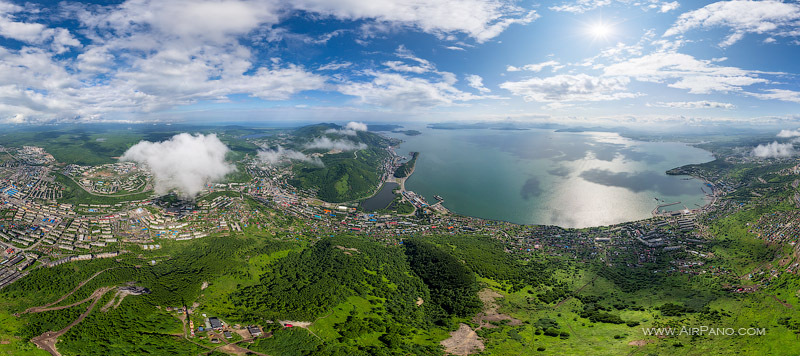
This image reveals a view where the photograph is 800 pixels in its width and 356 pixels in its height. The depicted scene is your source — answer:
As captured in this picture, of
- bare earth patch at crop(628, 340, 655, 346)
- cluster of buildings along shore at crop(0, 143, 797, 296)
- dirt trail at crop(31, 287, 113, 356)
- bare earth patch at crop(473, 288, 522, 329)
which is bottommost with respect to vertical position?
bare earth patch at crop(473, 288, 522, 329)

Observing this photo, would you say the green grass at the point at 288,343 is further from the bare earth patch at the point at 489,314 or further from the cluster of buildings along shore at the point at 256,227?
the cluster of buildings along shore at the point at 256,227

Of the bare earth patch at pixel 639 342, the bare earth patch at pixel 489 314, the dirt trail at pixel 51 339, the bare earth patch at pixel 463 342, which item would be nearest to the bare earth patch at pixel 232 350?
the dirt trail at pixel 51 339

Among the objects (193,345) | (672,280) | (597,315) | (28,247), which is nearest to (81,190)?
(28,247)

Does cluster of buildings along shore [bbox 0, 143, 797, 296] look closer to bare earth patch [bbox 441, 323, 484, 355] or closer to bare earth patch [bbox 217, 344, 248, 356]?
bare earth patch [bbox 441, 323, 484, 355]

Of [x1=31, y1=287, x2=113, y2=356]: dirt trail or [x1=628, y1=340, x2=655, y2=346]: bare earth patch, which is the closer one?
[x1=31, y1=287, x2=113, y2=356]: dirt trail

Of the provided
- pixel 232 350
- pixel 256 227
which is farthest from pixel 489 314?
pixel 256 227

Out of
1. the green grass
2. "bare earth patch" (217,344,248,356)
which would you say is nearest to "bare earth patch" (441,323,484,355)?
the green grass

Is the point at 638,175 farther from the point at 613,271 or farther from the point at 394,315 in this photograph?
the point at 394,315

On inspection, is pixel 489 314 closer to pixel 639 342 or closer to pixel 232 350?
pixel 639 342
